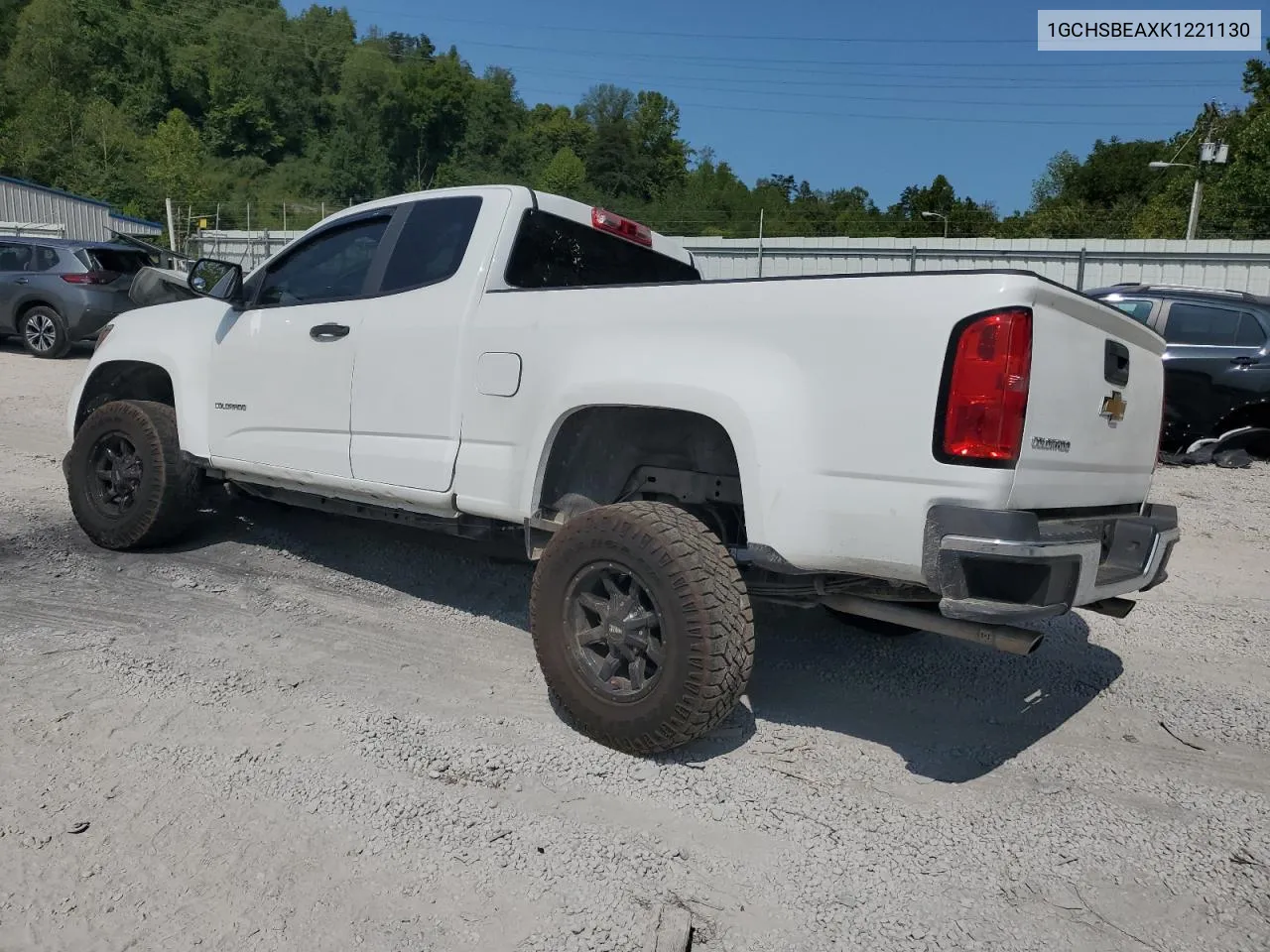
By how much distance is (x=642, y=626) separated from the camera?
3.19 metres

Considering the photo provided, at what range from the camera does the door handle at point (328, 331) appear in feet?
13.9

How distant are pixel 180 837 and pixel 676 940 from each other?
4.83 feet

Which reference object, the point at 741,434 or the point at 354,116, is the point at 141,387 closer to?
the point at 741,434

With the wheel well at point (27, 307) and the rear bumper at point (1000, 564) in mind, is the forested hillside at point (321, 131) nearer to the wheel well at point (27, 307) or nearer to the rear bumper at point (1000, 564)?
the wheel well at point (27, 307)

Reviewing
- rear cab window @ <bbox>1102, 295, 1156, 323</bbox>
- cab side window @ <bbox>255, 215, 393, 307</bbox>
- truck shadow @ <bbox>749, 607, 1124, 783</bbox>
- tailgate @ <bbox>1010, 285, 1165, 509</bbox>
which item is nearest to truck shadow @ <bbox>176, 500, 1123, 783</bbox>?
truck shadow @ <bbox>749, 607, 1124, 783</bbox>

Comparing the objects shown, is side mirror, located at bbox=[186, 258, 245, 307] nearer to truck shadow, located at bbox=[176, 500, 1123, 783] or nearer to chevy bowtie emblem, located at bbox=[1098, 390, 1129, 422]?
truck shadow, located at bbox=[176, 500, 1123, 783]

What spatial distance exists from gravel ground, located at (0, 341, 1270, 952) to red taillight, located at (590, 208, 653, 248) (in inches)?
76.8

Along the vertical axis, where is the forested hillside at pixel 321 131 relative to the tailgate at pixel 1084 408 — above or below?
above

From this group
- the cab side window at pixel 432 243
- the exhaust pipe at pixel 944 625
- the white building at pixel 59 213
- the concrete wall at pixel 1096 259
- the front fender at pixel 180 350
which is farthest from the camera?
the white building at pixel 59 213

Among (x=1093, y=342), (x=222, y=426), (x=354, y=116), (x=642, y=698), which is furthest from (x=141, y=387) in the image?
(x=354, y=116)

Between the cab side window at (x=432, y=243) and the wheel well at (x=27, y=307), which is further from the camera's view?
the wheel well at (x=27, y=307)

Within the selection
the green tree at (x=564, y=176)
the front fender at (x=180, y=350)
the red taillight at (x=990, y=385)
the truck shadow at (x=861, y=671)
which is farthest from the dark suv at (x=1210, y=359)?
the green tree at (x=564, y=176)

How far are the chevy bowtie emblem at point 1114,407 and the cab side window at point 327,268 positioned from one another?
313cm

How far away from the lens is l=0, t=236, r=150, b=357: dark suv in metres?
13.6
